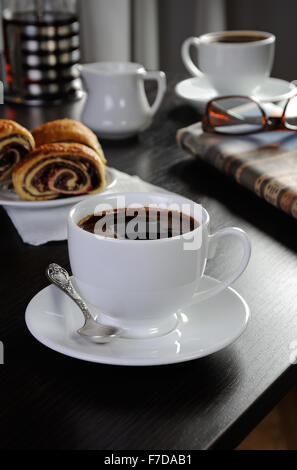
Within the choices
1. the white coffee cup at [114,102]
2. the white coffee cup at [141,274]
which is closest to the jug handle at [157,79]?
the white coffee cup at [114,102]

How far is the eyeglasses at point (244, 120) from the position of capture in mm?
933

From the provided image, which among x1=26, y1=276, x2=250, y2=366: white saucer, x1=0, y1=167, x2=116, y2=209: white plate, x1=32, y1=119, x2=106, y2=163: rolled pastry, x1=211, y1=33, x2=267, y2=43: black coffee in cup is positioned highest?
x1=211, y1=33, x2=267, y2=43: black coffee in cup

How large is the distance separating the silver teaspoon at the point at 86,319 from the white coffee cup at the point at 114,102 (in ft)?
1.55

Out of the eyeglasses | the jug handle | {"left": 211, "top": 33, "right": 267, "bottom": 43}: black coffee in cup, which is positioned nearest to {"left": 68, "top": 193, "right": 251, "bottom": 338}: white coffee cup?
the eyeglasses

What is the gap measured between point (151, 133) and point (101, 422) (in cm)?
69

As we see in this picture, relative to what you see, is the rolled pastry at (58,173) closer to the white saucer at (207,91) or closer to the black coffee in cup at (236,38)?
the white saucer at (207,91)

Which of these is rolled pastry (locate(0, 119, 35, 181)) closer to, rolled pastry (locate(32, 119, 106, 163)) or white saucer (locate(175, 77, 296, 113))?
rolled pastry (locate(32, 119, 106, 163))

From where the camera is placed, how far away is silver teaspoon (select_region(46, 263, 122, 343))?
487mm

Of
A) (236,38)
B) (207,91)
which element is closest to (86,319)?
(207,91)

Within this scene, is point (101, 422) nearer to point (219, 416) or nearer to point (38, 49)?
point (219, 416)

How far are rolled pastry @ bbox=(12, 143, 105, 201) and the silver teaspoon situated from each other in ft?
0.71

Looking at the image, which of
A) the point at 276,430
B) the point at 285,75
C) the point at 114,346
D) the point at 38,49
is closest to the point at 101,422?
the point at 114,346

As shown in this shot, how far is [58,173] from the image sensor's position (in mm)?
773

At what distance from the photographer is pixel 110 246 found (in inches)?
18.5
